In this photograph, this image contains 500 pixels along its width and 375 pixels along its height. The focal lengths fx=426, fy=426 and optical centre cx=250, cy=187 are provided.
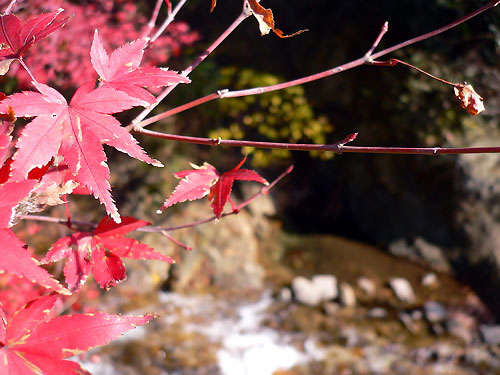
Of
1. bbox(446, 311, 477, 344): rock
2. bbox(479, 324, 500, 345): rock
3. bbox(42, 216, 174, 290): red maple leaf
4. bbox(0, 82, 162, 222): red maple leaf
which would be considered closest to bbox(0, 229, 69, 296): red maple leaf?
bbox(0, 82, 162, 222): red maple leaf

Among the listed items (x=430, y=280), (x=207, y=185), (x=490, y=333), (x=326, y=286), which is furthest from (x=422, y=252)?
(x=207, y=185)

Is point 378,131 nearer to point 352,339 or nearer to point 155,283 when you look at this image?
point 352,339

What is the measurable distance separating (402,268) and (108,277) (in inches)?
177

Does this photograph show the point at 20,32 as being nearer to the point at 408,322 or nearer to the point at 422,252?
the point at 408,322

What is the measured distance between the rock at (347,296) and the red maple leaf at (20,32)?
4.08 m

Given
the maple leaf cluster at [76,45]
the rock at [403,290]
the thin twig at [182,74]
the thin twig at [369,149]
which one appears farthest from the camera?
→ the rock at [403,290]

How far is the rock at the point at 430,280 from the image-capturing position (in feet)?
15.4

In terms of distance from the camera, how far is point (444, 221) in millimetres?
4785

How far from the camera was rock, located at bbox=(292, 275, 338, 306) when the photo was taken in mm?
4418

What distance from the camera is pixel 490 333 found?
13.3 ft

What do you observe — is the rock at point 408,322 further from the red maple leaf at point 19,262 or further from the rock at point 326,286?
the red maple leaf at point 19,262

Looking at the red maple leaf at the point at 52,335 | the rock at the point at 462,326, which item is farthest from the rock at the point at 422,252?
the red maple leaf at the point at 52,335

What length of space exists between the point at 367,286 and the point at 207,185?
395 centimetres

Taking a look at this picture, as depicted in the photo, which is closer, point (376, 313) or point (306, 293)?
point (376, 313)
